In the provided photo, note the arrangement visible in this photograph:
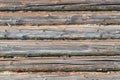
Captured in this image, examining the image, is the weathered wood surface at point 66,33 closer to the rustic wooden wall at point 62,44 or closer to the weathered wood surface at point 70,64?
the rustic wooden wall at point 62,44

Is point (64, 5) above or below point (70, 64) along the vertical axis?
above

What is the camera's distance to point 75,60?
6.66 feet

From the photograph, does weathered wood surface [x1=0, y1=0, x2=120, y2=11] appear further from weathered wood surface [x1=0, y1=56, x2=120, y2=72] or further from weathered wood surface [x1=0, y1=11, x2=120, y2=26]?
weathered wood surface [x1=0, y1=56, x2=120, y2=72]


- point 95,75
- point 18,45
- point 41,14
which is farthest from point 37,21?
point 95,75

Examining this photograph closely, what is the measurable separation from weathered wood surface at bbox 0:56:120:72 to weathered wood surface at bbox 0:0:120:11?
1.01ft

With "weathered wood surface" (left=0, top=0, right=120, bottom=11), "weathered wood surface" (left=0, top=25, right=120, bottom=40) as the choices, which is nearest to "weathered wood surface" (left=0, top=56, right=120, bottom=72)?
"weathered wood surface" (left=0, top=25, right=120, bottom=40)

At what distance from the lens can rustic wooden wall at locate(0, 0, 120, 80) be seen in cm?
203

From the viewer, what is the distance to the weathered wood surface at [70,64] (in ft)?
6.64

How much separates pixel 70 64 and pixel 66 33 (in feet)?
0.62

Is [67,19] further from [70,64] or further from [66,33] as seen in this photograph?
[70,64]

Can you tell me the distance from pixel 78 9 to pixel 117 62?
0.40 m

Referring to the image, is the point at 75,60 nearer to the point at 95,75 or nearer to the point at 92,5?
the point at 95,75

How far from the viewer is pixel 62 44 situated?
6.66 feet

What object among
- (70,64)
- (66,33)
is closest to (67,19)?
(66,33)
